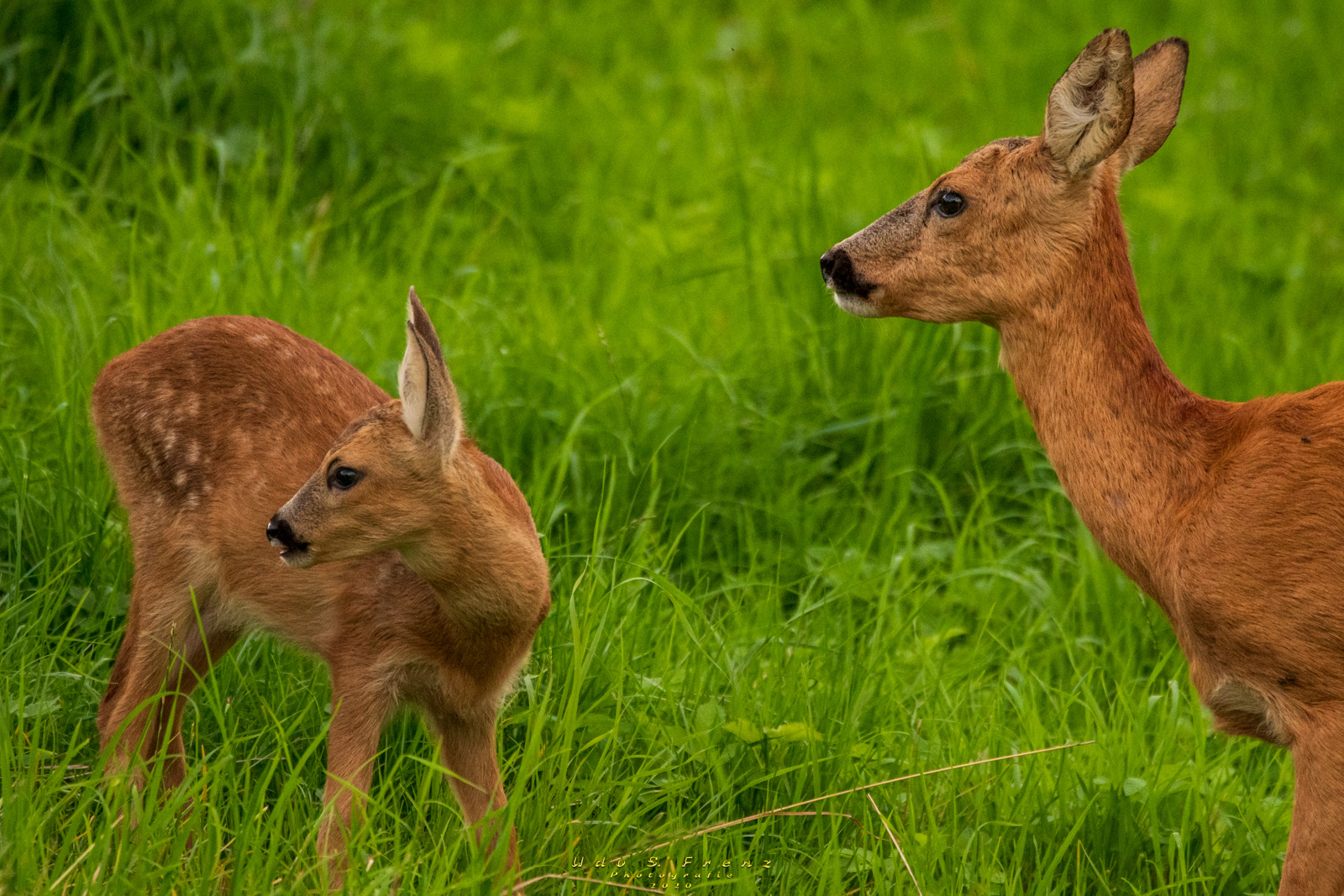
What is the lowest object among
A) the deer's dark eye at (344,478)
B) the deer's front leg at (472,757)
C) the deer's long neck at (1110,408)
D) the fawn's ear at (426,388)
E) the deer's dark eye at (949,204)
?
the deer's front leg at (472,757)

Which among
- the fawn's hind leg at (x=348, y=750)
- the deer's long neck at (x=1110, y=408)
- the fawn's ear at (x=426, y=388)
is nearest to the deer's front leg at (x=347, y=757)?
the fawn's hind leg at (x=348, y=750)

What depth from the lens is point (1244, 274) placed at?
7.38m

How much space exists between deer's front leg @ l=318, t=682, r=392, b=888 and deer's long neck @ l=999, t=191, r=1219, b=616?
5.57 feet

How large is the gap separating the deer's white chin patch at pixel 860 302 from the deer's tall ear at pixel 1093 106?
55 centimetres

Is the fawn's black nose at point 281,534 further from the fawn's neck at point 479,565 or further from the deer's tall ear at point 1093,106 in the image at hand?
the deer's tall ear at point 1093,106

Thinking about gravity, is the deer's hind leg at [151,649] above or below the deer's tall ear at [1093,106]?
below

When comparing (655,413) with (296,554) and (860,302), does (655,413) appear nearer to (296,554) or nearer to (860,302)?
(860,302)

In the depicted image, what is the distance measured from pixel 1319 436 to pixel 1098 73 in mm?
982

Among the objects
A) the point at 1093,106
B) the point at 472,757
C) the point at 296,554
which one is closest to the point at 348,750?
the point at 472,757

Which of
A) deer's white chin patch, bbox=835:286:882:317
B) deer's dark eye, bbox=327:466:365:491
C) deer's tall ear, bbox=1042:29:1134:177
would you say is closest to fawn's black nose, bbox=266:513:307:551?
deer's dark eye, bbox=327:466:365:491

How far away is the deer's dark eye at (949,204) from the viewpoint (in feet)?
12.7

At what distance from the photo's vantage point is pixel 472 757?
3.72 metres

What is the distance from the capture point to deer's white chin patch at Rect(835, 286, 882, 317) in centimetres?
392

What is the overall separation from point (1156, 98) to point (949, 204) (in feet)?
2.15
